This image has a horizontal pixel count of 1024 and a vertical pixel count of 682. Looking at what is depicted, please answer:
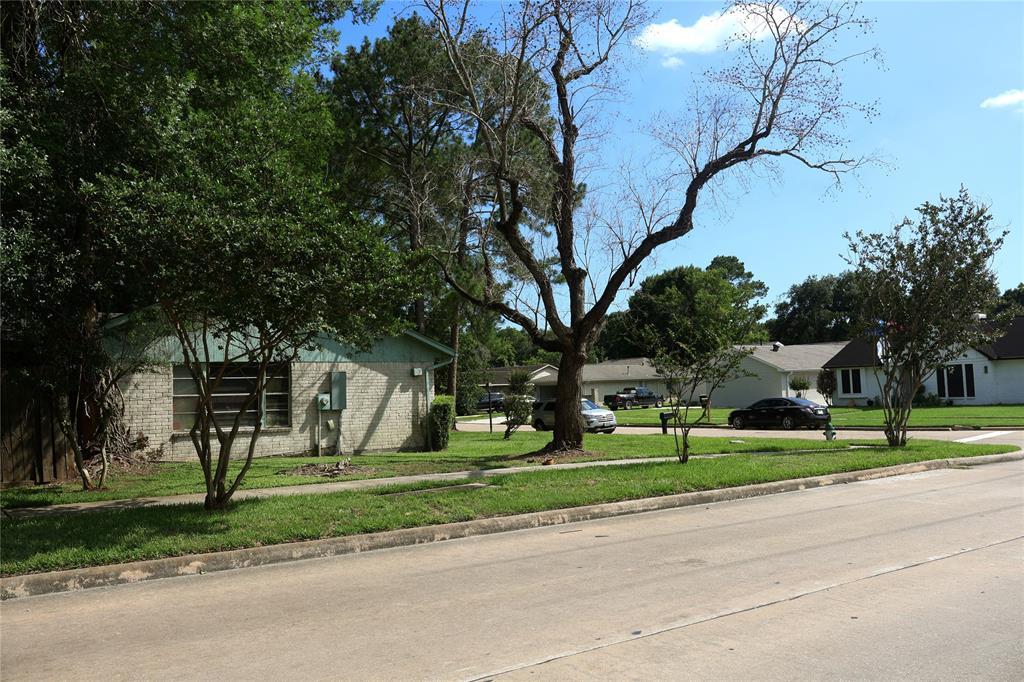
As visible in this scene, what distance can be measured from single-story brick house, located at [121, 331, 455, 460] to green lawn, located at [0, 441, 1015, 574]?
7450 millimetres

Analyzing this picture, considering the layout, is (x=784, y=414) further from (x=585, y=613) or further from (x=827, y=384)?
(x=585, y=613)

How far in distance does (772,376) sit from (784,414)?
20.0 meters

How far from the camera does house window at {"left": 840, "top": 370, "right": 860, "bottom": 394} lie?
47.8 m

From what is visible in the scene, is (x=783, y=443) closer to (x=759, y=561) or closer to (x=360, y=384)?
(x=360, y=384)

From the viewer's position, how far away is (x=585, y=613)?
6.19 meters

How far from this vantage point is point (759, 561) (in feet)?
26.0

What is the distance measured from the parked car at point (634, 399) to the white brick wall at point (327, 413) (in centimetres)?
3780

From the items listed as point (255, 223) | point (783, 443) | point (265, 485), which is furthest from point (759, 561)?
point (783, 443)

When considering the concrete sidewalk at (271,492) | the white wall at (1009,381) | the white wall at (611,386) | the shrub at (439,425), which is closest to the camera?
the concrete sidewalk at (271,492)

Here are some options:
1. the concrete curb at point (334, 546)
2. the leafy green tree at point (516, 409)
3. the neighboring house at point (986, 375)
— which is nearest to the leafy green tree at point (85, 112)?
the concrete curb at point (334, 546)

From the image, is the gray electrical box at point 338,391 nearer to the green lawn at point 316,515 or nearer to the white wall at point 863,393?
the green lawn at point 316,515

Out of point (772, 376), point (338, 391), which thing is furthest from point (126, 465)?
point (772, 376)

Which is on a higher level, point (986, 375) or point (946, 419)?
point (986, 375)

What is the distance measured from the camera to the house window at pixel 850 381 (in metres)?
47.8
